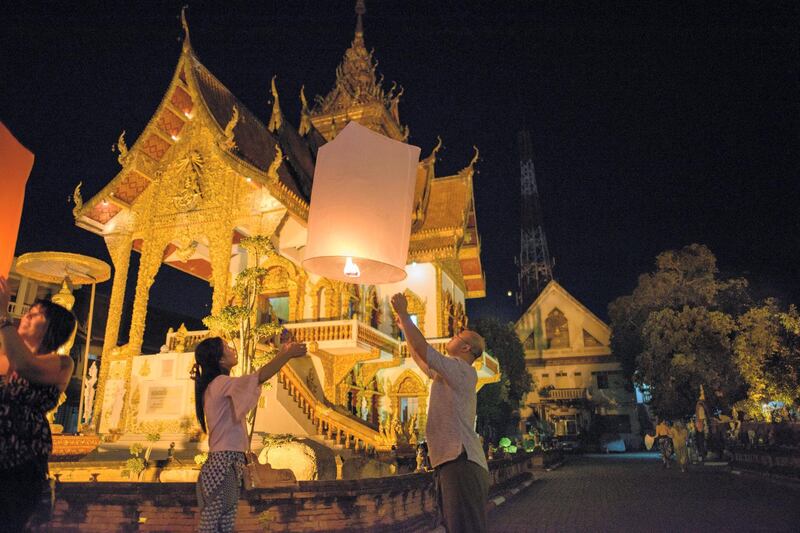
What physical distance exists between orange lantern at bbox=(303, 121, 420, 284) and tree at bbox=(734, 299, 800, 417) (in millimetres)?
17138

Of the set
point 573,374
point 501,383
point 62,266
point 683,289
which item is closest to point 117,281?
point 62,266

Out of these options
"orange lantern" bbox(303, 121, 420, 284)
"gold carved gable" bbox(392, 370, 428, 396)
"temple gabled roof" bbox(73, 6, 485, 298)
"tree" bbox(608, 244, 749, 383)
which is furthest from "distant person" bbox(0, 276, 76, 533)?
"tree" bbox(608, 244, 749, 383)

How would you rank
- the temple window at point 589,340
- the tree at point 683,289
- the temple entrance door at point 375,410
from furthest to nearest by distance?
the temple window at point 589,340
the tree at point 683,289
the temple entrance door at point 375,410

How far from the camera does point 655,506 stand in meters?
7.74

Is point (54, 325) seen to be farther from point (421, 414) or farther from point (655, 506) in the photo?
point (421, 414)

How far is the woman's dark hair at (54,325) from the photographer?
245 centimetres

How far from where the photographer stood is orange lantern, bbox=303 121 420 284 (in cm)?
266

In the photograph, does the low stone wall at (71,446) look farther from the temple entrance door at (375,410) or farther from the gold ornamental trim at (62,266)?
the temple entrance door at (375,410)

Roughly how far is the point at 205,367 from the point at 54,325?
2.49ft

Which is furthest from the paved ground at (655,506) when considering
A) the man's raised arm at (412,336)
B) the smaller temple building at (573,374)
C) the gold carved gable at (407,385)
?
the smaller temple building at (573,374)

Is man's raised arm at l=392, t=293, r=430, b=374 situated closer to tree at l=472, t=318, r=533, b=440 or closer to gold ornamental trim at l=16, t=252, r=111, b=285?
gold ornamental trim at l=16, t=252, r=111, b=285

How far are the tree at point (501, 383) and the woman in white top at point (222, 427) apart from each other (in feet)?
70.7

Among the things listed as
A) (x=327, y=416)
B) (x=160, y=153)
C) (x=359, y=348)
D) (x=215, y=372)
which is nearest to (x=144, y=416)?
(x=327, y=416)

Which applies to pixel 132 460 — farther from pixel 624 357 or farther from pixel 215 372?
pixel 624 357
